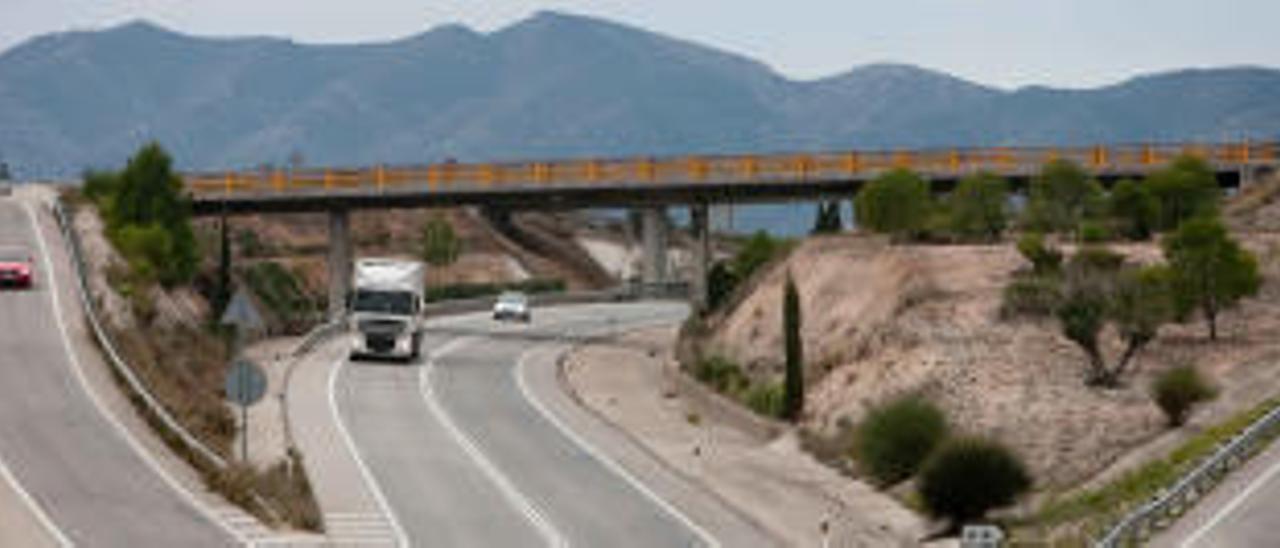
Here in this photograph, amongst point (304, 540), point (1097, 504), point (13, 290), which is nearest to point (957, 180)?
point (13, 290)

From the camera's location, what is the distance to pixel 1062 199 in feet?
237

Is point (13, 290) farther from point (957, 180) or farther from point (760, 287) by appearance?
point (957, 180)

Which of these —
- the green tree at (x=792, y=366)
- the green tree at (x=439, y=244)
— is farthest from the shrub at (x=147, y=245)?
the green tree at (x=439, y=244)

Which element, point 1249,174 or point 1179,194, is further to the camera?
point 1249,174

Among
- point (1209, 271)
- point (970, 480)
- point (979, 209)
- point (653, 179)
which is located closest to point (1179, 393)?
point (970, 480)

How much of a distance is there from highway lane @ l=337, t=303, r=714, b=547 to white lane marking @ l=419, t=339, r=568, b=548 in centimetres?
4

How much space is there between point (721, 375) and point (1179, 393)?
76.1 feet

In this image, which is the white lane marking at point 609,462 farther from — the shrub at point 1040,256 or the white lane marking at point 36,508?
the shrub at point 1040,256

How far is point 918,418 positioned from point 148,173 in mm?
46706

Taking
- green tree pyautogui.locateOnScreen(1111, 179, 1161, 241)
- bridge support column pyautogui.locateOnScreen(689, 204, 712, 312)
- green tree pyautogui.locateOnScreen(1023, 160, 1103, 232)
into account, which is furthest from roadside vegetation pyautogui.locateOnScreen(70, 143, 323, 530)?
green tree pyautogui.locateOnScreen(1111, 179, 1161, 241)

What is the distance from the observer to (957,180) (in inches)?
3140

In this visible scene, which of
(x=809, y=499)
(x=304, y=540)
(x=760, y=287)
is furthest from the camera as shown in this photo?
(x=760, y=287)

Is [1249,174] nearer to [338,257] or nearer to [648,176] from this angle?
[648,176]

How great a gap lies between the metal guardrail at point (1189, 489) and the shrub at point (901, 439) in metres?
7.04
